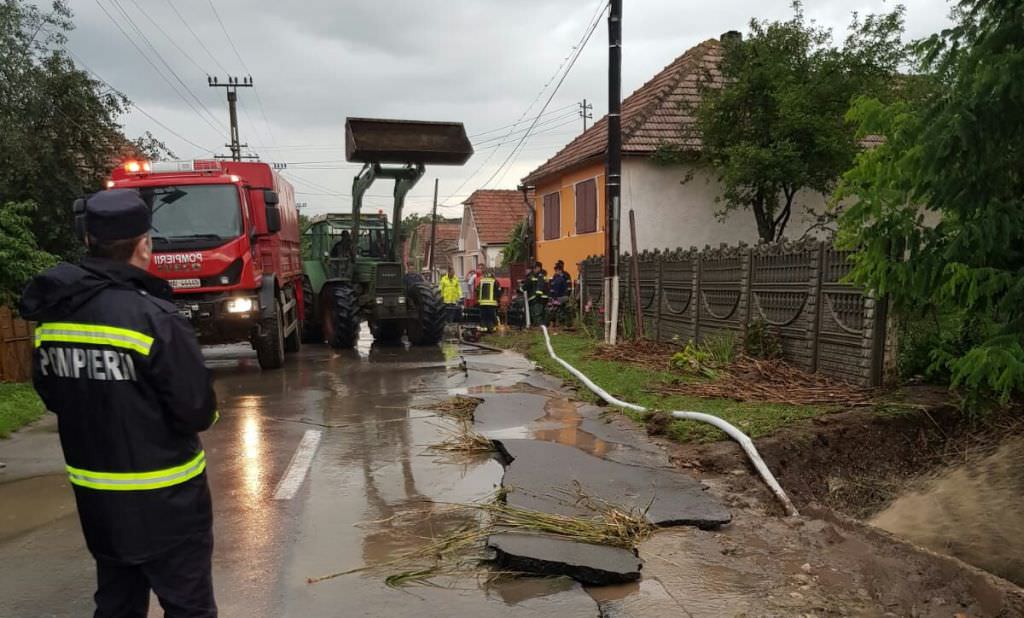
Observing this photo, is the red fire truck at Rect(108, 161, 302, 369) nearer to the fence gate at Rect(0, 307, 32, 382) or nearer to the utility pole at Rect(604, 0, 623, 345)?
the fence gate at Rect(0, 307, 32, 382)

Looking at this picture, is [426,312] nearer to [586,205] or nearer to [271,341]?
[271,341]

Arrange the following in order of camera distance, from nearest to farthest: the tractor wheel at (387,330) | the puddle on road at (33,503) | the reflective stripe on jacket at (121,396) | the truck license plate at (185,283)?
the reflective stripe on jacket at (121,396)
the puddle on road at (33,503)
the truck license plate at (185,283)
the tractor wheel at (387,330)

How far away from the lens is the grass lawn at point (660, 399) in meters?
6.64

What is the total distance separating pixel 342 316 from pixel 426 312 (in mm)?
1707

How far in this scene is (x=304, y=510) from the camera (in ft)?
16.5

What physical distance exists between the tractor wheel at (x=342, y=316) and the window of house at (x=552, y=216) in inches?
382

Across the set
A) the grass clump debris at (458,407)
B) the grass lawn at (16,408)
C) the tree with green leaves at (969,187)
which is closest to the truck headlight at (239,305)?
the grass lawn at (16,408)

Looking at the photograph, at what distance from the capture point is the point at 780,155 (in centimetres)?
1512

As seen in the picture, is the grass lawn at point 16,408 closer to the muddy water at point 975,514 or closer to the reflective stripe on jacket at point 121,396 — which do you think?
the reflective stripe on jacket at point 121,396

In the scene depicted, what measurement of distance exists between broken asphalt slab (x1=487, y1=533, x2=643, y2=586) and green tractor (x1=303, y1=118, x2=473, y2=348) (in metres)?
10.9

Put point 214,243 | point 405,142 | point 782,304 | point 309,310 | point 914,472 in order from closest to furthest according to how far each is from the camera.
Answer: point 914,472 → point 782,304 → point 214,243 → point 405,142 → point 309,310

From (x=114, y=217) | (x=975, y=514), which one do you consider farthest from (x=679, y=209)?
(x=114, y=217)

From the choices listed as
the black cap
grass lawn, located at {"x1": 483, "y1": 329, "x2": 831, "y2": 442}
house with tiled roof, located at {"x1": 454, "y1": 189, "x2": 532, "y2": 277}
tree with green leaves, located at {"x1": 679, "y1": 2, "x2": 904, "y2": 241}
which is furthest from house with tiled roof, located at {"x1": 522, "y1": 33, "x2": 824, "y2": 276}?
house with tiled roof, located at {"x1": 454, "y1": 189, "x2": 532, "y2": 277}

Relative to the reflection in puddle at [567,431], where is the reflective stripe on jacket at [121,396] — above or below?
above
